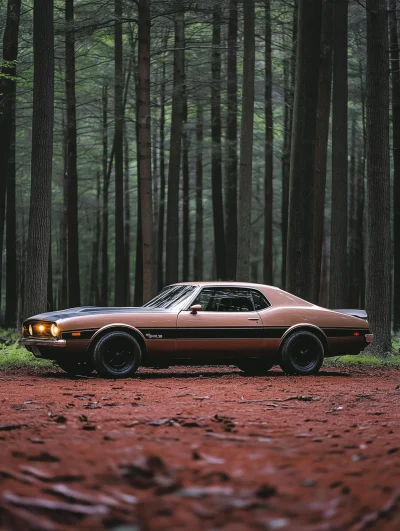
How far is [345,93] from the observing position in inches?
912

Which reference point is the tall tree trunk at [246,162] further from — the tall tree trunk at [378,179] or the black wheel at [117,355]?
the black wheel at [117,355]

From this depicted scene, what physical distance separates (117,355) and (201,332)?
145 cm

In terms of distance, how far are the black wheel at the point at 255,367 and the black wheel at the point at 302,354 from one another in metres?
0.54

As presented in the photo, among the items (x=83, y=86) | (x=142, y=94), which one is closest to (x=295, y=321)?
(x=142, y=94)

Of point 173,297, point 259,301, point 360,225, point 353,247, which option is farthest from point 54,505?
point 353,247

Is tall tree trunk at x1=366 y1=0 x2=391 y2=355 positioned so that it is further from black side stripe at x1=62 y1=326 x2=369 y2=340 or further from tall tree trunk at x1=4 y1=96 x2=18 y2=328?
tall tree trunk at x1=4 y1=96 x2=18 y2=328

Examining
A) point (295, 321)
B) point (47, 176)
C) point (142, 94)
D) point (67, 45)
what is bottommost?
point (295, 321)

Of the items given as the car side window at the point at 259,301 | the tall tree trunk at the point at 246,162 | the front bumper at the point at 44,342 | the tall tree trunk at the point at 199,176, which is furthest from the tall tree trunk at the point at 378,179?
the tall tree trunk at the point at 199,176

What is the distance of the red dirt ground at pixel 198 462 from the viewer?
14.0ft

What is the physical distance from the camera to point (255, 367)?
50.6 feet

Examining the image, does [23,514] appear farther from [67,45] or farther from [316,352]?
[67,45]

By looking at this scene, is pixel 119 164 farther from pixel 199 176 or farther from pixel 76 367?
pixel 76 367

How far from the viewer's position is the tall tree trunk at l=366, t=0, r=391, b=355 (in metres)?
18.6

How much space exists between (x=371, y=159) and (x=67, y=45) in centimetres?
1292
